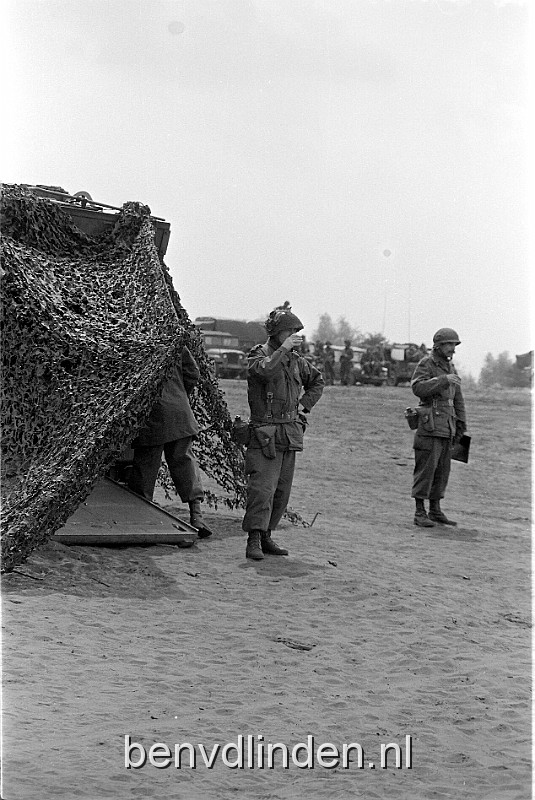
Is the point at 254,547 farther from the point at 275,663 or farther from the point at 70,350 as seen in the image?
the point at 275,663

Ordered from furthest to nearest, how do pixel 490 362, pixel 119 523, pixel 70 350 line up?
pixel 490 362, pixel 119 523, pixel 70 350

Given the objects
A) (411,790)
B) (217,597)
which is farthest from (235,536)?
(411,790)

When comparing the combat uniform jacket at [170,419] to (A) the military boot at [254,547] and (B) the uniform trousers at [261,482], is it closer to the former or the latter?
(B) the uniform trousers at [261,482]

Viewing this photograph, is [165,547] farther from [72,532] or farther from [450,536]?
[450,536]

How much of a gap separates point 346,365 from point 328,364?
22.5 inches

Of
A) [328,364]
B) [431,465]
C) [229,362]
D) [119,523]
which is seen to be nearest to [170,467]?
[119,523]

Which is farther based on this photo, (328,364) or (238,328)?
(238,328)

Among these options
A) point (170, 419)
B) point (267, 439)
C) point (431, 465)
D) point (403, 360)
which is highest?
point (403, 360)

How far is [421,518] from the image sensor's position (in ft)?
34.8

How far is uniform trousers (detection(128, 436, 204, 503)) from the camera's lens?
28.6 ft

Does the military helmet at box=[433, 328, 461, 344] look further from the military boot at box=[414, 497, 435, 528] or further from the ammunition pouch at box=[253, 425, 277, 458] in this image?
the ammunition pouch at box=[253, 425, 277, 458]

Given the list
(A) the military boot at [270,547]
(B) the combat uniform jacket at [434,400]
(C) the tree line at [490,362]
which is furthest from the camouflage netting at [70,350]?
(C) the tree line at [490,362]

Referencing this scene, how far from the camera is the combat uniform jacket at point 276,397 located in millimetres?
7980

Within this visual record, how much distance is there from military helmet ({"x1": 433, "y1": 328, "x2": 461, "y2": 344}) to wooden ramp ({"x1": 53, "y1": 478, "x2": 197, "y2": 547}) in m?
3.20
